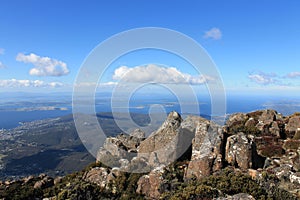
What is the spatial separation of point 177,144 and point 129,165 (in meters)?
4.63

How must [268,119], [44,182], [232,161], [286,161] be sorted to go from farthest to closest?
[268,119], [44,182], [286,161], [232,161]

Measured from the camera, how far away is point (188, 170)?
56.8ft

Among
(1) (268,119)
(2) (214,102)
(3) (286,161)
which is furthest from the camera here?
(1) (268,119)

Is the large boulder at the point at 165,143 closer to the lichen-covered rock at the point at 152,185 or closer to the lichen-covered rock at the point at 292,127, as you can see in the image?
the lichen-covered rock at the point at 152,185

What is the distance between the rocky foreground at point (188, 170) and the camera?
44.9 ft

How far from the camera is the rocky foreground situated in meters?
13.7

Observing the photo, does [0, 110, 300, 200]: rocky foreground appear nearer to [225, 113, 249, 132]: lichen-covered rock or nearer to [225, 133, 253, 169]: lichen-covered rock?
[225, 133, 253, 169]: lichen-covered rock

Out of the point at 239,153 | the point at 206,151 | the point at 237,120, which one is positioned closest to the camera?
the point at 239,153

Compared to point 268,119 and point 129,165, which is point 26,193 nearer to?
point 129,165

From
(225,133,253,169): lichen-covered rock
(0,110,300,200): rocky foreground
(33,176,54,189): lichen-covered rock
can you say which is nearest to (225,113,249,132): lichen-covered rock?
(0,110,300,200): rocky foreground

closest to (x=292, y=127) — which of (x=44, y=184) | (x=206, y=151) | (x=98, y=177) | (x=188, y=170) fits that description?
(x=206, y=151)

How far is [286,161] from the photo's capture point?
19.3 m

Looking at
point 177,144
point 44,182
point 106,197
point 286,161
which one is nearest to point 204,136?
point 177,144

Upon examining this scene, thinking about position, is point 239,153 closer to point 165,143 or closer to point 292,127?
point 165,143
